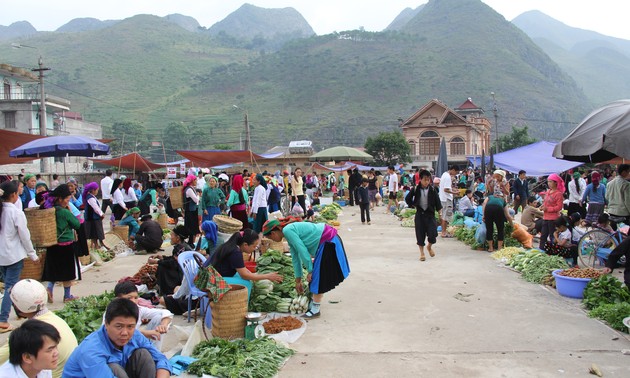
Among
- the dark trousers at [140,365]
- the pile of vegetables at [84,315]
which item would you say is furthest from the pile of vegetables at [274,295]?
the dark trousers at [140,365]

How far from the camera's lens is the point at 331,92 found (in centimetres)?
10256

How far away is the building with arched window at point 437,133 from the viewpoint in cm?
5816

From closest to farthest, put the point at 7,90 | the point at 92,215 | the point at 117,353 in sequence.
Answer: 1. the point at 117,353
2. the point at 92,215
3. the point at 7,90

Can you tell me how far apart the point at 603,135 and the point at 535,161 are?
33.7ft

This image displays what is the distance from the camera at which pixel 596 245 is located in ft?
26.9

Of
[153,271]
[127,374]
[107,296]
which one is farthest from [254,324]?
[153,271]

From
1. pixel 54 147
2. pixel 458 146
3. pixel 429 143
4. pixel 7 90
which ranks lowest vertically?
pixel 54 147

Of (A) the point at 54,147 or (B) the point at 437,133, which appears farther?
(B) the point at 437,133

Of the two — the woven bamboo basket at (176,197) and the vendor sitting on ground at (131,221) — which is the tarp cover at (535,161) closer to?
the woven bamboo basket at (176,197)

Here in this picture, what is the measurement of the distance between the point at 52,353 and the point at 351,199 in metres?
20.5

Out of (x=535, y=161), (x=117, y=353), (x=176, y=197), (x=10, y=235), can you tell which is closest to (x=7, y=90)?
(x=176, y=197)

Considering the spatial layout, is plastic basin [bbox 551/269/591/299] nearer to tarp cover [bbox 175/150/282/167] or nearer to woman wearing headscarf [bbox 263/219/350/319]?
woman wearing headscarf [bbox 263/219/350/319]

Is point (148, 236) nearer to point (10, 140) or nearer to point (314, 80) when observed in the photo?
point (10, 140)

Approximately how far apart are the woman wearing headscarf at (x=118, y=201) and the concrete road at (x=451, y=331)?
6295 mm
